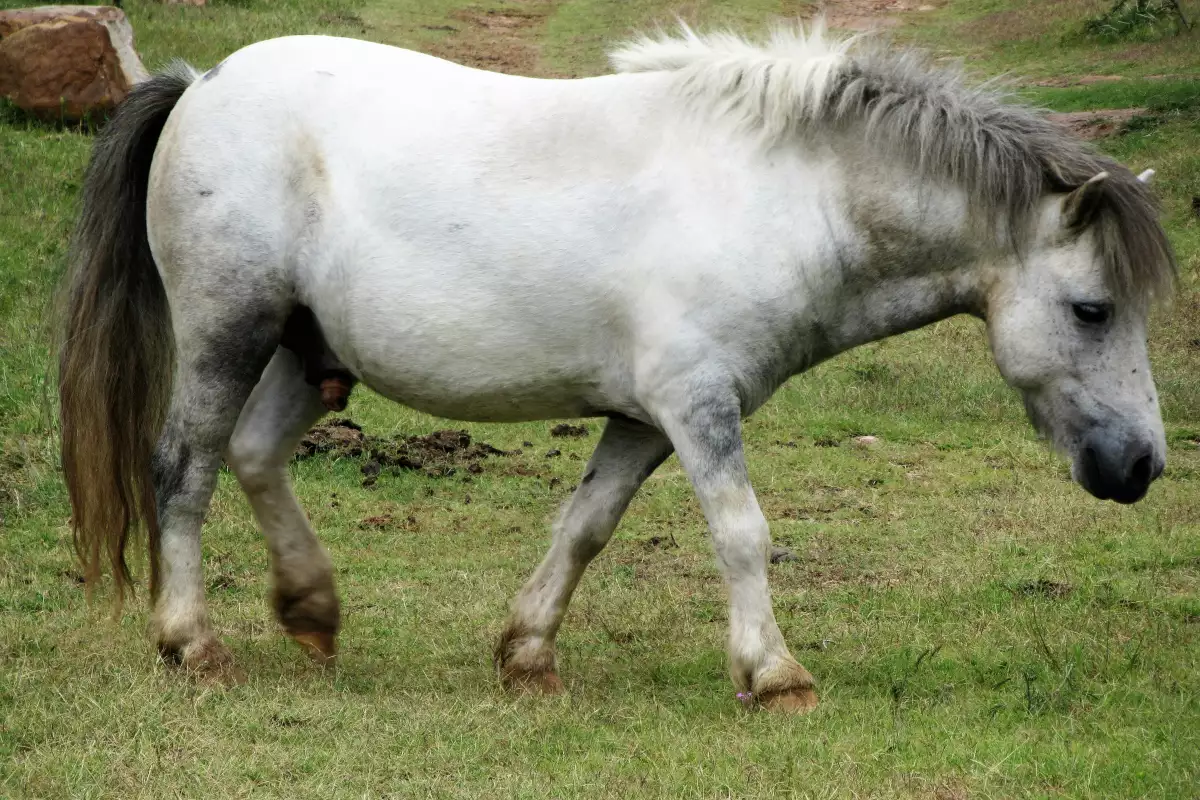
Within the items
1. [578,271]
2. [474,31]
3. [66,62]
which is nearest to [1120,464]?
[578,271]

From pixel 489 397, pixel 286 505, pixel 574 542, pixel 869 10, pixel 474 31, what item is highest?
pixel 489 397

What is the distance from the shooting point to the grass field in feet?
12.3

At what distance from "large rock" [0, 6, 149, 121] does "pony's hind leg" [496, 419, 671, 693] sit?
9.79 meters

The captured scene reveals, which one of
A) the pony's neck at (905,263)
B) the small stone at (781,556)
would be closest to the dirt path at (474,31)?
the small stone at (781,556)

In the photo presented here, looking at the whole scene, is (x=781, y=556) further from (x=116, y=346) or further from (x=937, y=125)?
(x=116, y=346)

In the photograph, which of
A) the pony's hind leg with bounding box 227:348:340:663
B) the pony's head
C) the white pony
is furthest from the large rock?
the pony's head

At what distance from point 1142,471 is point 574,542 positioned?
1800 millimetres

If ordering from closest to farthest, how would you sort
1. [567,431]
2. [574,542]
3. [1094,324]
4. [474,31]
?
[1094,324] → [574,542] → [567,431] → [474,31]

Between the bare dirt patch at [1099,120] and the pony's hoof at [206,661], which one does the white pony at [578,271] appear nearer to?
the pony's hoof at [206,661]

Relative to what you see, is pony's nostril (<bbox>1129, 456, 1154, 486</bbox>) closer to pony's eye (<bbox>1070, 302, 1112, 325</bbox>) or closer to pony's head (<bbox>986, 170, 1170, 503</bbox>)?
pony's head (<bbox>986, 170, 1170, 503</bbox>)

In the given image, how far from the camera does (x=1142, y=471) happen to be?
435 centimetres

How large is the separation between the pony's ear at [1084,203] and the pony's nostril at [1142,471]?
72 cm

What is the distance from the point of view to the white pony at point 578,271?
4348 mm

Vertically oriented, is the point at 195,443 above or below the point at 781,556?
above
